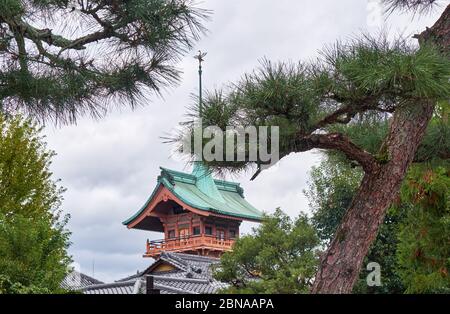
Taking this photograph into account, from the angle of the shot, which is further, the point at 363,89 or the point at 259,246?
the point at 259,246

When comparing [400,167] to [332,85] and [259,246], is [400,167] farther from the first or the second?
[259,246]

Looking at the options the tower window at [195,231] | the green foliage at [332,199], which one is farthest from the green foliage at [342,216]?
the tower window at [195,231]

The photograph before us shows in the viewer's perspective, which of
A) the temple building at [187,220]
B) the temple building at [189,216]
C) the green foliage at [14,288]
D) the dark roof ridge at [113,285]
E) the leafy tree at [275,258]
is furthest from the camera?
the temple building at [189,216]

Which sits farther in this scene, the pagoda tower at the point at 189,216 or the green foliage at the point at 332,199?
the pagoda tower at the point at 189,216

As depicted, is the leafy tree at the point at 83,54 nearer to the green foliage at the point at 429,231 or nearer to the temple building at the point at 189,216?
the green foliage at the point at 429,231

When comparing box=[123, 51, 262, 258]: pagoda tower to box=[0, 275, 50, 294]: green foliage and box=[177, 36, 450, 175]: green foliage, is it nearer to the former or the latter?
box=[0, 275, 50, 294]: green foliage

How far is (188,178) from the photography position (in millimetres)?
12086

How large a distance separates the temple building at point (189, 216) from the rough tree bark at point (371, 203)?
867 cm

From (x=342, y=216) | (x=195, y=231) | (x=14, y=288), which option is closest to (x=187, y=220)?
(x=195, y=231)

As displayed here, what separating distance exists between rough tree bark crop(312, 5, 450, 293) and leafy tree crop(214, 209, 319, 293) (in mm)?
3843

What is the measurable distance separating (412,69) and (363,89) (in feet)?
0.70

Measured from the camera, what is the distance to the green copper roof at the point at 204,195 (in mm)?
11477

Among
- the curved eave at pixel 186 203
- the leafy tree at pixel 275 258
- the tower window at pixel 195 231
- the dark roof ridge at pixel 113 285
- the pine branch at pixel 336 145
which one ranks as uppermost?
the curved eave at pixel 186 203
